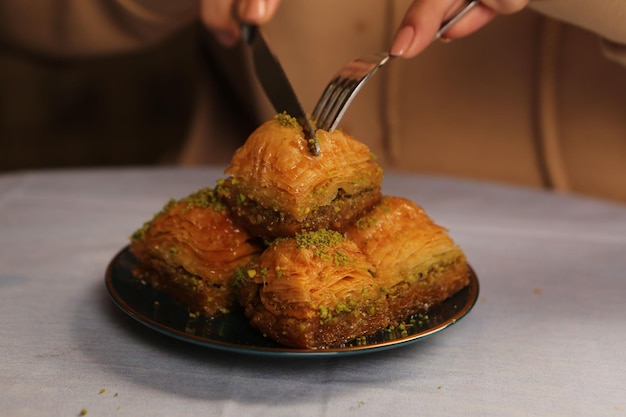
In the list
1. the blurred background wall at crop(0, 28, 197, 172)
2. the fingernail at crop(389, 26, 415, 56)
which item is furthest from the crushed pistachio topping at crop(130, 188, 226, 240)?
the blurred background wall at crop(0, 28, 197, 172)

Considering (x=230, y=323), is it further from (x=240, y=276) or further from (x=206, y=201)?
(x=206, y=201)

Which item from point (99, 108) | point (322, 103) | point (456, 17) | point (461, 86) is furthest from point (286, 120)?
point (99, 108)

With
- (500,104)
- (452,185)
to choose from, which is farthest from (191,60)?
(452,185)

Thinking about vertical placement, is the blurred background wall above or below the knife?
below

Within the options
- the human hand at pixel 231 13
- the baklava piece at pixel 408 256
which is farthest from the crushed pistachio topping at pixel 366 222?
the human hand at pixel 231 13

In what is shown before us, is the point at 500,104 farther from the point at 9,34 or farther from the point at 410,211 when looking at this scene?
the point at 9,34

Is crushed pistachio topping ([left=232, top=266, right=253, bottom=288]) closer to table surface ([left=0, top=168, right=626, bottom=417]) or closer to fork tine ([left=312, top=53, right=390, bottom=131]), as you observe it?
table surface ([left=0, top=168, right=626, bottom=417])
